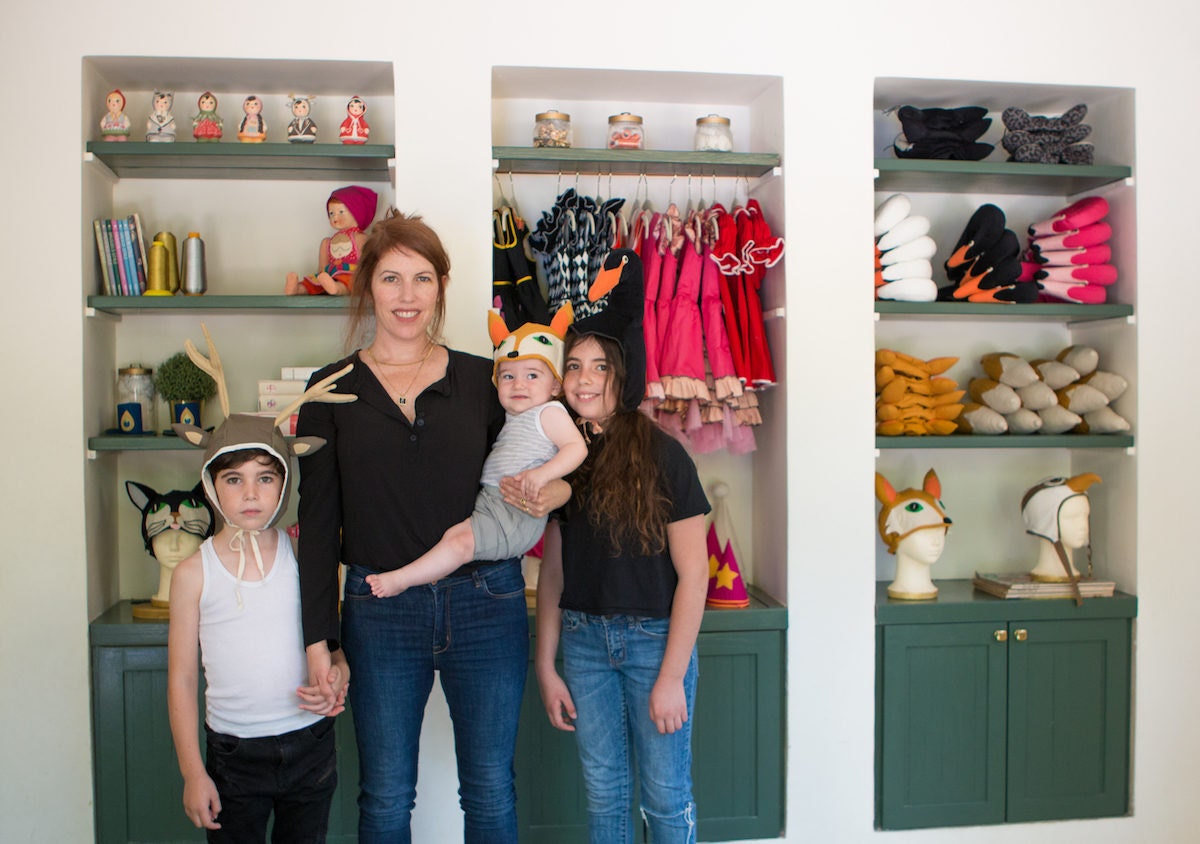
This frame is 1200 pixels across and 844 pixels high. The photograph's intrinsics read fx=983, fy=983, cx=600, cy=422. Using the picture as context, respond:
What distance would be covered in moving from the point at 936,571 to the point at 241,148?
2548mm

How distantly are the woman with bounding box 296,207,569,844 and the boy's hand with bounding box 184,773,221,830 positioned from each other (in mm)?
276

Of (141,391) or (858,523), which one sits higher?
(141,391)

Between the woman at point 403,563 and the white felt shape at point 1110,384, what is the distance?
195cm

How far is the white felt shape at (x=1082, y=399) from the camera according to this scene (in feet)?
9.89

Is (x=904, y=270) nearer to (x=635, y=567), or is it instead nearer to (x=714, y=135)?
(x=714, y=135)

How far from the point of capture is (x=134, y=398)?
2.86 metres

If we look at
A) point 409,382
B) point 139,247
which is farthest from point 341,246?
point 409,382

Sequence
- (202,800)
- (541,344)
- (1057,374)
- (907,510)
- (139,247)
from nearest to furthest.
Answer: (202,800) < (541,344) < (139,247) < (907,510) < (1057,374)

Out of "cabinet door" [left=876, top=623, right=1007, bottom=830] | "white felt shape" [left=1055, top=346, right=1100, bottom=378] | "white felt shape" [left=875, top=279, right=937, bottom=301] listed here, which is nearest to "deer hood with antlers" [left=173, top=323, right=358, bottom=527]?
"white felt shape" [left=875, top=279, right=937, bottom=301]

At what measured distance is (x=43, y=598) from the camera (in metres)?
2.65

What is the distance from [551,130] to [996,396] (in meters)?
1.60

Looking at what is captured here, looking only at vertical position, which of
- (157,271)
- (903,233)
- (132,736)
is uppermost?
(903,233)

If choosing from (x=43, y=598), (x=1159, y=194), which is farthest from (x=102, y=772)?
(x=1159, y=194)

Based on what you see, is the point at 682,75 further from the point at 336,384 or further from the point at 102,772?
the point at 102,772
